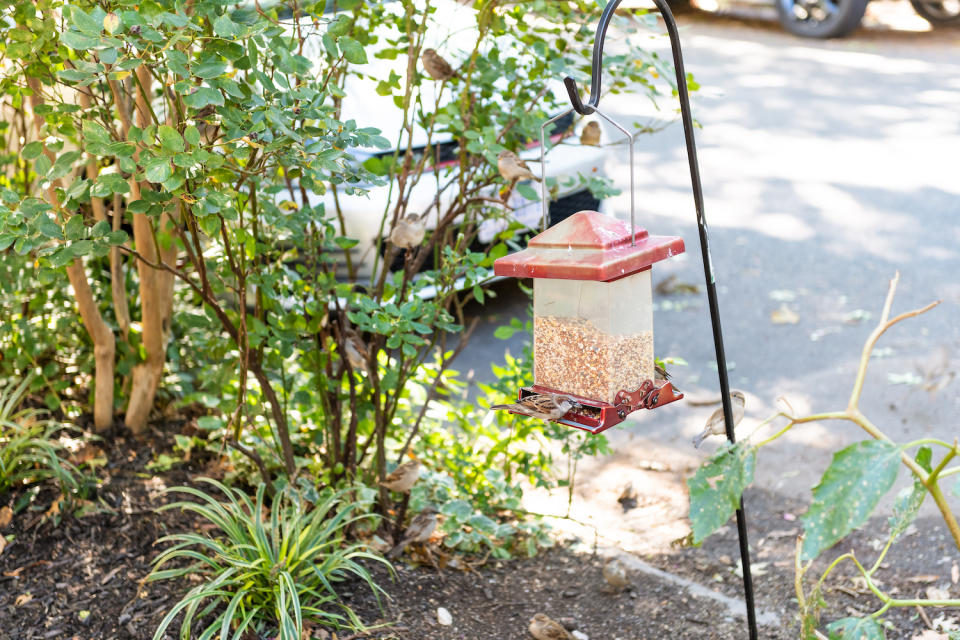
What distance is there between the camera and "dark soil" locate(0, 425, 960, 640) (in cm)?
246

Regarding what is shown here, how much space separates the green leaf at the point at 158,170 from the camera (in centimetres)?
172

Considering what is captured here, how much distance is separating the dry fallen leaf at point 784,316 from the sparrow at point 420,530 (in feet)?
9.01

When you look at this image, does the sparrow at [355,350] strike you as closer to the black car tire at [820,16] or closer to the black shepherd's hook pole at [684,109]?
the black shepherd's hook pole at [684,109]

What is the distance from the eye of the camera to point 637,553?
3.06 m

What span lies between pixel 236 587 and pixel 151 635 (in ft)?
0.80

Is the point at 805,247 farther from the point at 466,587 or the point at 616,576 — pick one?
the point at 466,587

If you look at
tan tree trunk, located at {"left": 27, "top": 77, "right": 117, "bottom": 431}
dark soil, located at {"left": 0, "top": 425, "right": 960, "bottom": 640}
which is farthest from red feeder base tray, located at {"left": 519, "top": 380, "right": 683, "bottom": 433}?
tan tree trunk, located at {"left": 27, "top": 77, "right": 117, "bottom": 431}

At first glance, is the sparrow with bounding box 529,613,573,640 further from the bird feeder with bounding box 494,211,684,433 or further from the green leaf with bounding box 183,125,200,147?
the green leaf with bounding box 183,125,200,147

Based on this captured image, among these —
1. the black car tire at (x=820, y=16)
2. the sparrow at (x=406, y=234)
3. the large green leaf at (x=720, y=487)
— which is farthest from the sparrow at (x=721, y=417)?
the black car tire at (x=820, y=16)

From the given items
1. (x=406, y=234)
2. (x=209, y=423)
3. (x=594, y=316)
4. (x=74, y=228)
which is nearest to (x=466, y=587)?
(x=209, y=423)

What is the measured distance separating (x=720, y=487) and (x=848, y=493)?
232 millimetres

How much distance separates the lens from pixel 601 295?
174 centimetres

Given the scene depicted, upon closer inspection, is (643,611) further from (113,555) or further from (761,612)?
(113,555)

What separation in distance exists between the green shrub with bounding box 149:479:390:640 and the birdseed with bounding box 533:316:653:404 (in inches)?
36.8
